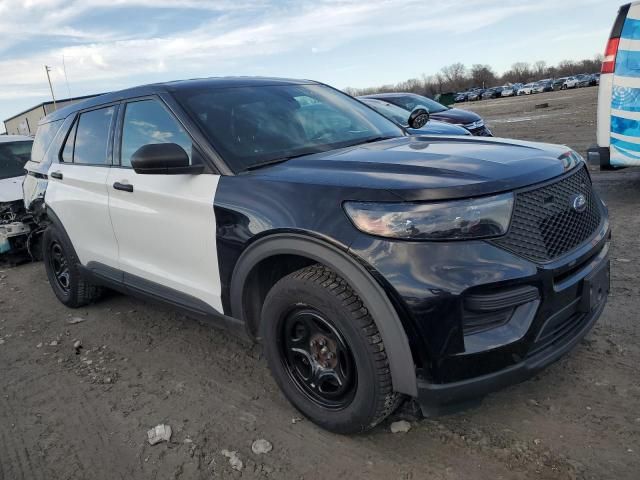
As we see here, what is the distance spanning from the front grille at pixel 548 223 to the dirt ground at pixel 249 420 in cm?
87

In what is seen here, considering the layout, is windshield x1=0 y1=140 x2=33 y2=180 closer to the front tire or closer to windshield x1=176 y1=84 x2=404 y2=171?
windshield x1=176 y1=84 x2=404 y2=171

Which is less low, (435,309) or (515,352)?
(435,309)

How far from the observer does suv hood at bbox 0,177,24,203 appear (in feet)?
22.7

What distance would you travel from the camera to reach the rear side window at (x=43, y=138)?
4934 millimetres

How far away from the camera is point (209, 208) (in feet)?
9.59

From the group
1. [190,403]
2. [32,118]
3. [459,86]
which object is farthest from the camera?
[459,86]

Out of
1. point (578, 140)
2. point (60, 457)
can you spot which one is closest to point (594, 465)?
point (60, 457)

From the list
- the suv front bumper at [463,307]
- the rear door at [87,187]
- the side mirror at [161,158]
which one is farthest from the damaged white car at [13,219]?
the suv front bumper at [463,307]

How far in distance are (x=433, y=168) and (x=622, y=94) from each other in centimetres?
484

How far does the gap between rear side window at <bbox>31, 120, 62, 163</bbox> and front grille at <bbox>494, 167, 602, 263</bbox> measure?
4.18 m

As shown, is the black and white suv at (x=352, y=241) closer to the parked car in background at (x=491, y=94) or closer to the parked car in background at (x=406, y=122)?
the parked car in background at (x=406, y=122)

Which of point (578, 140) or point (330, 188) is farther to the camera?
point (578, 140)

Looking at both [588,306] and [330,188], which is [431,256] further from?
[588,306]

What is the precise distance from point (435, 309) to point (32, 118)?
3302 cm
